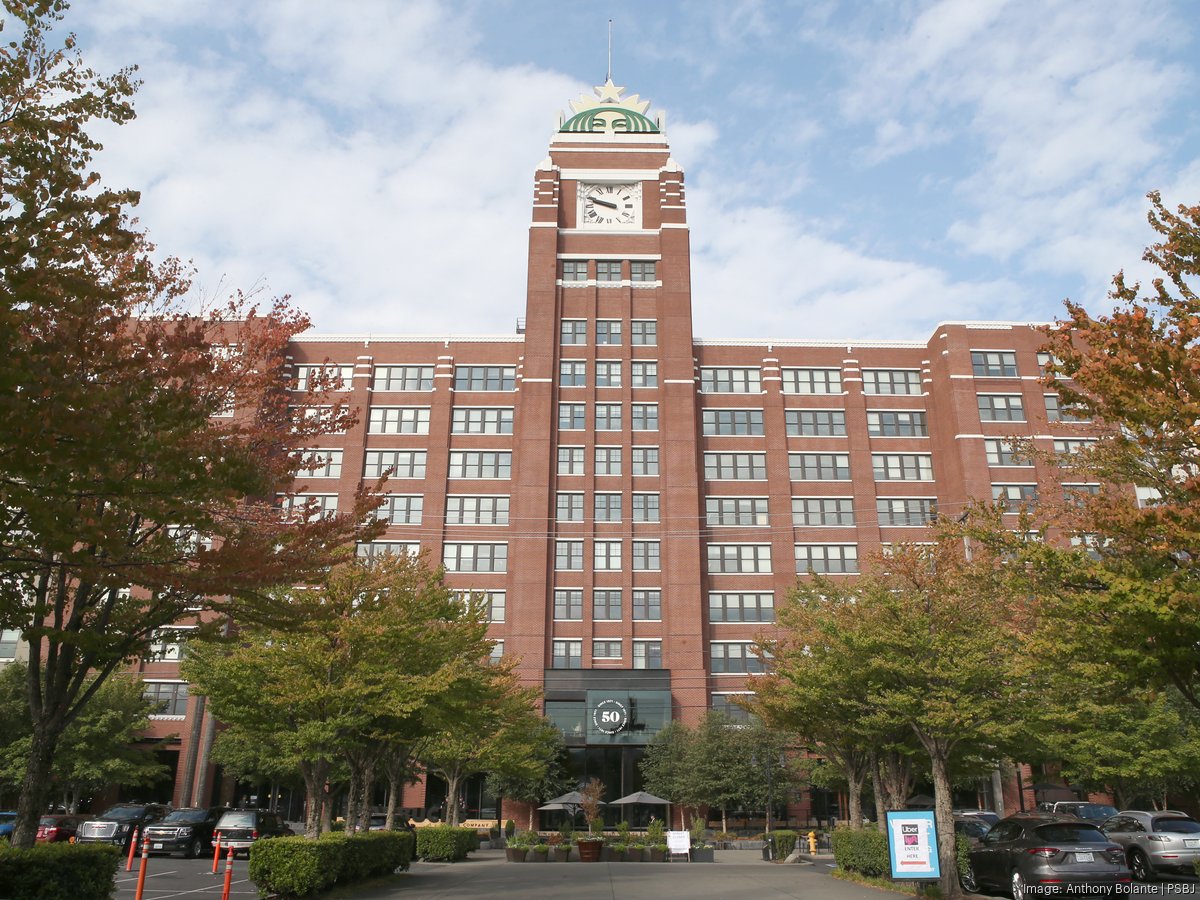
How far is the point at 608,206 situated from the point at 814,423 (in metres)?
21.1

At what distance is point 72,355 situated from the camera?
9.45m

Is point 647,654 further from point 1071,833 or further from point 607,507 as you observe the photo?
point 1071,833

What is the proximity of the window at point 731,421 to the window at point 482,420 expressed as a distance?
13171mm

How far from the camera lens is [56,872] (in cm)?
1217

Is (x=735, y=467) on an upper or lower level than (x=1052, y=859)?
upper

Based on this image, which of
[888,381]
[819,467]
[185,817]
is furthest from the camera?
[888,381]

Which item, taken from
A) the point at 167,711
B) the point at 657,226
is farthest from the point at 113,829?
the point at 657,226

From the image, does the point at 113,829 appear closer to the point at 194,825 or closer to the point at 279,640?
the point at 194,825

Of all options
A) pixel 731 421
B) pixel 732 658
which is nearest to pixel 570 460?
A: pixel 731 421

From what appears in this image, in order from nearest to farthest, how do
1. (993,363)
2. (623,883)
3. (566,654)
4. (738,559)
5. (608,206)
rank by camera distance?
(623,883) < (566,654) < (738,559) < (993,363) < (608,206)

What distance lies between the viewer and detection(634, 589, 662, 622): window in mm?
57344

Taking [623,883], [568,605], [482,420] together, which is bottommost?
[623,883]

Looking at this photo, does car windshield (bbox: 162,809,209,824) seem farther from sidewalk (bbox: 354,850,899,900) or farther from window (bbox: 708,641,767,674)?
window (bbox: 708,641,767,674)

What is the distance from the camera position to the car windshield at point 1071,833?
1666 cm
